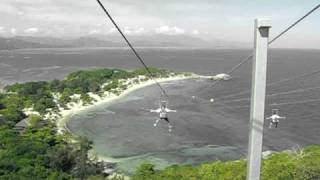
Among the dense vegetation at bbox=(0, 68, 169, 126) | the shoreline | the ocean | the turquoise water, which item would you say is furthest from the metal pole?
the dense vegetation at bbox=(0, 68, 169, 126)

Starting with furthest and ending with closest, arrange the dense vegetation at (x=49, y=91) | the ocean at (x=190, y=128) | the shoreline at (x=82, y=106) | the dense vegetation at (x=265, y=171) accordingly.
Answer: the dense vegetation at (x=49, y=91) → the shoreline at (x=82, y=106) → the ocean at (x=190, y=128) → the dense vegetation at (x=265, y=171)

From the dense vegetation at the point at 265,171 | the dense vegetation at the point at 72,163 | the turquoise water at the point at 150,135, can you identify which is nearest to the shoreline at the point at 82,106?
the turquoise water at the point at 150,135

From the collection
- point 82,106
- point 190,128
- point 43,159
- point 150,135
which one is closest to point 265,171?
point 43,159

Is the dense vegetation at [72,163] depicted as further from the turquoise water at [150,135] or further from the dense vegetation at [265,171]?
the turquoise water at [150,135]

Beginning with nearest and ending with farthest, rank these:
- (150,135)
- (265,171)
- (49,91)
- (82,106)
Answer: (265,171)
(150,135)
(82,106)
(49,91)

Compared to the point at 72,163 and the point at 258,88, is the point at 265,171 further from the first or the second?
the point at 258,88

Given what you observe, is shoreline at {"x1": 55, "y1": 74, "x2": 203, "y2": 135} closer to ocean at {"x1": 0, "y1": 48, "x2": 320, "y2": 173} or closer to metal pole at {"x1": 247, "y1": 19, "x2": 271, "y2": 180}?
ocean at {"x1": 0, "y1": 48, "x2": 320, "y2": 173}
